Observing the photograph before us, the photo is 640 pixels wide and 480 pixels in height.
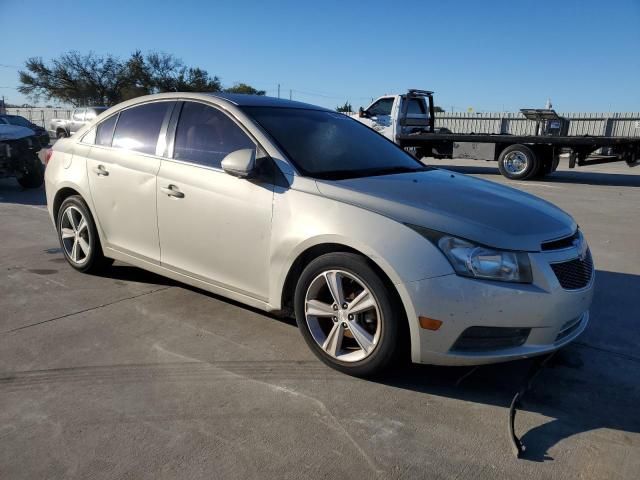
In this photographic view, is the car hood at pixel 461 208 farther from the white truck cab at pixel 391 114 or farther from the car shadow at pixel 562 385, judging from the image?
the white truck cab at pixel 391 114

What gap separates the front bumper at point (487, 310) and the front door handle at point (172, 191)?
1852 mm

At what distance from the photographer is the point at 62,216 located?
193 inches

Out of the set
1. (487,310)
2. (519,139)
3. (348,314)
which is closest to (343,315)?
(348,314)

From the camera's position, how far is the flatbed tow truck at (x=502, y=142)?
13.6 metres

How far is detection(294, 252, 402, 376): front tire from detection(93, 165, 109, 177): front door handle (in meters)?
2.18

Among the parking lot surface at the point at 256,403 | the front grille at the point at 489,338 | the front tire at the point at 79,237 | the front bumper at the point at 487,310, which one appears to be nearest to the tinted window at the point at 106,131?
the front tire at the point at 79,237

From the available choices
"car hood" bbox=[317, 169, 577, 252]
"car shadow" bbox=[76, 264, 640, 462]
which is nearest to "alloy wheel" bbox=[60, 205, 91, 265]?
"car shadow" bbox=[76, 264, 640, 462]

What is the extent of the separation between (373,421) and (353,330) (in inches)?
20.8

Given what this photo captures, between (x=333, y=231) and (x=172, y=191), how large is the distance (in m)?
1.45

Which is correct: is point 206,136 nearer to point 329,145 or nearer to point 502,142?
point 329,145

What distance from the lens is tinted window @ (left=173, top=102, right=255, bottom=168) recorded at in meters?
3.64

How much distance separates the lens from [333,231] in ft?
9.64

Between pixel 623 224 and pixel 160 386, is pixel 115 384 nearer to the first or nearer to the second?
pixel 160 386

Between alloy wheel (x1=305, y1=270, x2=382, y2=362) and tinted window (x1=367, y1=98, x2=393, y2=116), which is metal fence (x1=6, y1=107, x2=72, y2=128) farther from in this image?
alloy wheel (x1=305, y1=270, x2=382, y2=362)
